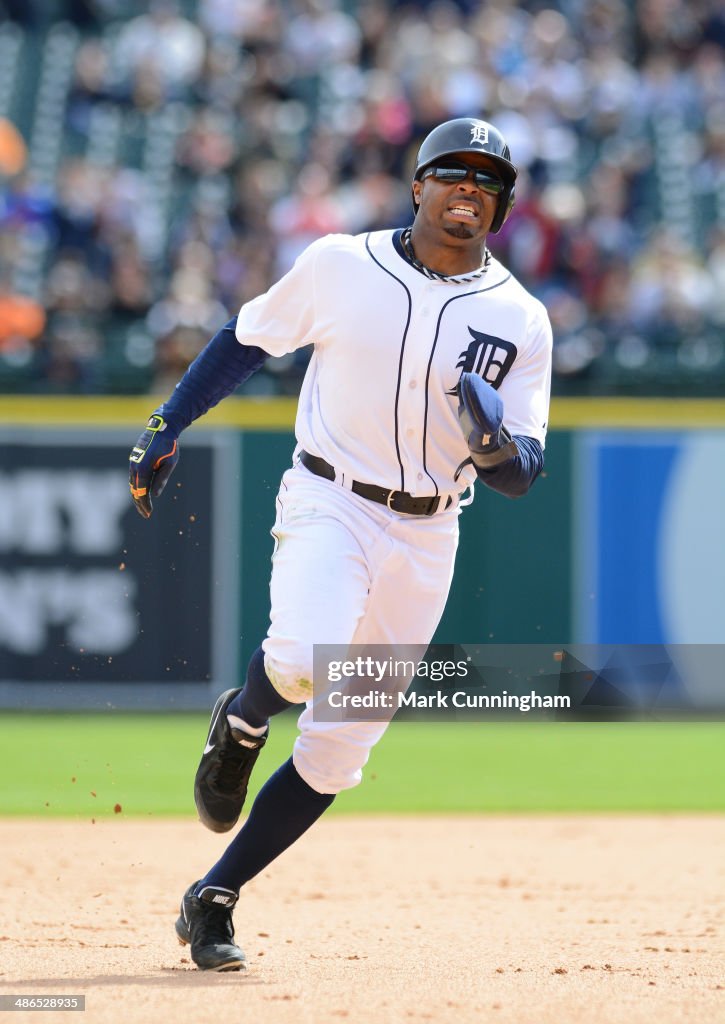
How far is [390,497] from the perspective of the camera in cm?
421

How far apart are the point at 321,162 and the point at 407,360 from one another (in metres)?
7.84

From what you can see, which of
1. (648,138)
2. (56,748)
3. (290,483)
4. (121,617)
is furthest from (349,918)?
(648,138)

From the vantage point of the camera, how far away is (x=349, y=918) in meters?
5.04

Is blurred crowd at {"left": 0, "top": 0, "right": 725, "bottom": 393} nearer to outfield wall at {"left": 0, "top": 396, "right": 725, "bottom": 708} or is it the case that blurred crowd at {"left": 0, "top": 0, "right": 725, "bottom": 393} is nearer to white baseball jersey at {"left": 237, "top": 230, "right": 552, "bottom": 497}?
outfield wall at {"left": 0, "top": 396, "right": 725, "bottom": 708}

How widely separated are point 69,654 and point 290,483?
5.37 meters

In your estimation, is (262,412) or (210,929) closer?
(210,929)

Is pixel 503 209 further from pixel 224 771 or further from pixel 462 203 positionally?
pixel 224 771

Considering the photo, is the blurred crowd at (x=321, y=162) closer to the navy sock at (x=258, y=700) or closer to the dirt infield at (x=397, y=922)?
the dirt infield at (x=397, y=922)

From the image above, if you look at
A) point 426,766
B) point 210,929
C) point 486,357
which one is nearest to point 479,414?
point 486,357

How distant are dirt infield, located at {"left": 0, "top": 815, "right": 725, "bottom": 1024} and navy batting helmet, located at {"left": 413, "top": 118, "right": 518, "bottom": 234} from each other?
1.91m

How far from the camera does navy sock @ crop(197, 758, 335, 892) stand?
169 inches

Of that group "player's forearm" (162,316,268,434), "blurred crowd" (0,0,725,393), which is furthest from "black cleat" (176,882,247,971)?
"blurred crowd" (0,0,725,393)

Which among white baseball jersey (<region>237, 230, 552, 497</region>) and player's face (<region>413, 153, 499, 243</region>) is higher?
player's face (<region>413, 153, 499, 243</region>)

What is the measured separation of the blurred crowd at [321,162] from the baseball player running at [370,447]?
545 cm
